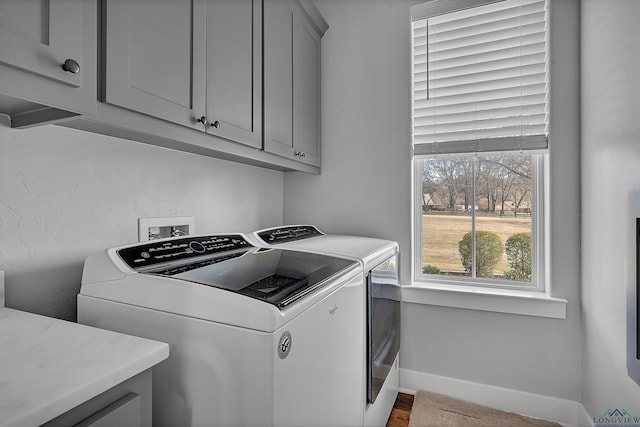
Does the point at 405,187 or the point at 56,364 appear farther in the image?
the point at 405,187

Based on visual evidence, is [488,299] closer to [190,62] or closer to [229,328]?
[229,328]

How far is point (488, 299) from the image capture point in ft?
6.36

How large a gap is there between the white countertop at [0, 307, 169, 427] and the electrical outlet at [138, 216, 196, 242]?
0.56 metres

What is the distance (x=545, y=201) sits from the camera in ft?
6.28

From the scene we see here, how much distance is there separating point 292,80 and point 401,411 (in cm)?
203

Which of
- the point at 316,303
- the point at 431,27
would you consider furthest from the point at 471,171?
the point at 316,303

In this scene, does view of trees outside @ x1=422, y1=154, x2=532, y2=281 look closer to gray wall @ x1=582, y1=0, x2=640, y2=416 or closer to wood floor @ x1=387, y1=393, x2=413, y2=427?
gray wall @ x1=582, y1=0, x2=640, y2=416

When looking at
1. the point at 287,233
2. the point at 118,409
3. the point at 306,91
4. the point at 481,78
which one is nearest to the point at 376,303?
the point at 287,233

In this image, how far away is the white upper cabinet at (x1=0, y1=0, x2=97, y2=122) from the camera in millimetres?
674

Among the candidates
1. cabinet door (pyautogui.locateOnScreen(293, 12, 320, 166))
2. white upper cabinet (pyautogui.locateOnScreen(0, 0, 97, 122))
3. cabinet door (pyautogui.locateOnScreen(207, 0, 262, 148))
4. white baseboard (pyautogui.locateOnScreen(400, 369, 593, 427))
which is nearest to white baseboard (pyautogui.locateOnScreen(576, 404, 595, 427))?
white baseboard (pyautogui.locateOnScreen(400, 369, 593, 427))

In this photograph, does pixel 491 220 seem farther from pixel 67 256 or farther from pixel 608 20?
pixel 67 256

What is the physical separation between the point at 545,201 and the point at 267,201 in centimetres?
171

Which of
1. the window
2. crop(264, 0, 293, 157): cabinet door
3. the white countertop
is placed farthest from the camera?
the window

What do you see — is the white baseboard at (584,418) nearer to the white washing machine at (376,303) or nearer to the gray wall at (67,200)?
the white washing machine at (376,303)
